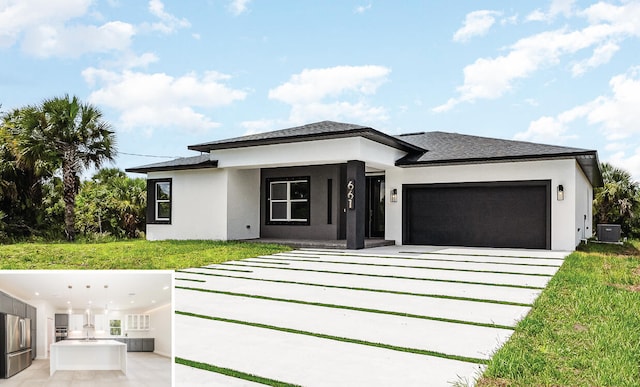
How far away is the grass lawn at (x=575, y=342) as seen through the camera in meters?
3.23

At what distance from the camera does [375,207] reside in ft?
51.6

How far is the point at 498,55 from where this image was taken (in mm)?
18516

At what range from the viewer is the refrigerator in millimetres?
1584

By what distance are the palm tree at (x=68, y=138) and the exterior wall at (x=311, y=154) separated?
404cm

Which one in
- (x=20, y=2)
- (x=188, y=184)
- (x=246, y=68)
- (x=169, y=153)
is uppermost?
(x=20, y=2)

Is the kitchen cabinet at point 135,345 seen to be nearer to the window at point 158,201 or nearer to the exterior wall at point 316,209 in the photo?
the exterior wall at point 316,209

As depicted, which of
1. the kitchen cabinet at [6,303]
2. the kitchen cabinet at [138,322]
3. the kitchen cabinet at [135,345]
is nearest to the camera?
the kitchen cabinet at [6,303]

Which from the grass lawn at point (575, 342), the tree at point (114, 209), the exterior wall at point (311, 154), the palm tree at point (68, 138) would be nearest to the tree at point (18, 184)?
the palm tree at point (68, 138)

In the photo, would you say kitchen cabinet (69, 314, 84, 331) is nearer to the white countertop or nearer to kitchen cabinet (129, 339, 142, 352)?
the white countertop

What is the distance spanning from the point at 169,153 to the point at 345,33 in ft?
41.9

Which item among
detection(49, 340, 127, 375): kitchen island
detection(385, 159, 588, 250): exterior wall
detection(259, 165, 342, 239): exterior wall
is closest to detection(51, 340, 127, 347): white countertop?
detection(49, 340, 127, 375): kitchen island

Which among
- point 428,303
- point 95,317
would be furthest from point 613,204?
point 95,317

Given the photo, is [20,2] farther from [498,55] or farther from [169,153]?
[498,55]

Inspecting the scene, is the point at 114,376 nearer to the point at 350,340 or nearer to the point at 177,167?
the point at 350,340
